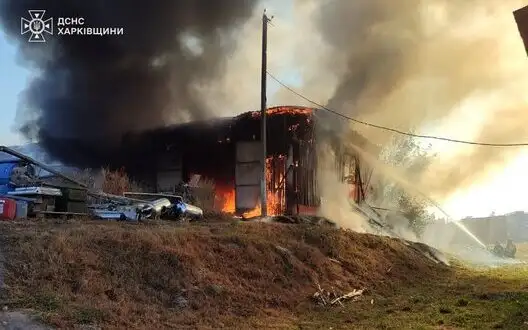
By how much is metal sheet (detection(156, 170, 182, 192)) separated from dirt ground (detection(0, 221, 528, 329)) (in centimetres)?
959

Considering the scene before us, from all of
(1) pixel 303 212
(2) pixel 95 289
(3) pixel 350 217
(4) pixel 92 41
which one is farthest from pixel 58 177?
(3) pixel 350 217

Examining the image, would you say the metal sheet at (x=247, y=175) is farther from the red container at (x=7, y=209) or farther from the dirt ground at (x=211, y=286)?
the red container at (x=7, y=209)

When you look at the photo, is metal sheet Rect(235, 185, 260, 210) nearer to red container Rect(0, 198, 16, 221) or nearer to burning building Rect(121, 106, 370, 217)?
burning building Rect(121, 106, 370, 217)

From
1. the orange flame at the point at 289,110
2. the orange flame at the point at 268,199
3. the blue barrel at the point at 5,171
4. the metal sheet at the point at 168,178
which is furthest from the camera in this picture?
the metal sheet at the point at 168,178

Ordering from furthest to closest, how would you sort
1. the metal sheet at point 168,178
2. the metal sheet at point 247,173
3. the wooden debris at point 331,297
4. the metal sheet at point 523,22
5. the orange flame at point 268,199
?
1. the metal sheet at point 168,178
2. the metal sheet at point 247,173
3. the orange flame at point 268,199
4. the wooden debris at point 331,297
5. the metal sheet at point 523,22

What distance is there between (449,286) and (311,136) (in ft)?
33.2

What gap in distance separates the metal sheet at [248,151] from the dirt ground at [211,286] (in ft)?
27.6

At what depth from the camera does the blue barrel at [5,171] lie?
42.9ft

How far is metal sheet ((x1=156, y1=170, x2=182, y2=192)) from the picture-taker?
74.7 ft

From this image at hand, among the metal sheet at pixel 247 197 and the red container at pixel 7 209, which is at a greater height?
the metal sheet at pixel 247 197

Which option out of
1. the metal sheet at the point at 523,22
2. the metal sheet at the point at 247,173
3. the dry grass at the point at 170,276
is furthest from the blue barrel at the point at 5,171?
the metal sheet at the point at 523,22

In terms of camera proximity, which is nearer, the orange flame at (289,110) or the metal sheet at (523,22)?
the metal sheet at (523,22)

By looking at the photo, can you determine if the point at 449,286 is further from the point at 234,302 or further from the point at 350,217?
the point at 350,217

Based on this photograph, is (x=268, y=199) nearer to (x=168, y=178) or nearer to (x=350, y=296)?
(x=168, y=178)
